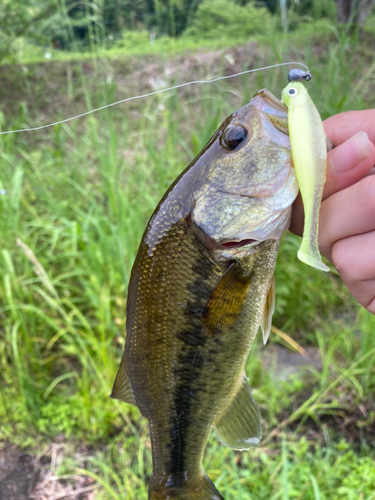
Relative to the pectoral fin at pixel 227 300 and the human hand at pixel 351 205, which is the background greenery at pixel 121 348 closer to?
the pectoral fin at pixel 227 300

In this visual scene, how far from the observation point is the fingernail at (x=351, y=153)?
817 millimetres

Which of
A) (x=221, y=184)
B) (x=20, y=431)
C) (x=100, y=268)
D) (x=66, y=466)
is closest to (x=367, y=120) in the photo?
(x=221, y=184)

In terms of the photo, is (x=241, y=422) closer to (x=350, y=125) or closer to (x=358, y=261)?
(x=358, y=261)

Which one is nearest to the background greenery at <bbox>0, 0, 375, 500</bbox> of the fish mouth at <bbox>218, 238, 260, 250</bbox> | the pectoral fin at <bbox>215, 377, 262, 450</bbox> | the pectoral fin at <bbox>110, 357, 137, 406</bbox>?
the pectoral fin at <bbox>215, 377, 262, 450</bbox>

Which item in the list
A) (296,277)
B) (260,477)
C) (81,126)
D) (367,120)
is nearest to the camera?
(367,120)

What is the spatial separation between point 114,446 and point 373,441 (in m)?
1.58

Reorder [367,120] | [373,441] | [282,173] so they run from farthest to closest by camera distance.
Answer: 1. [373,441]
2. [367,120]
3. [282,173]

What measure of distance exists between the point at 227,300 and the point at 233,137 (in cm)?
43

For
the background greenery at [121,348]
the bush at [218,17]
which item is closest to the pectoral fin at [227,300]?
the background greenery at [121,348]

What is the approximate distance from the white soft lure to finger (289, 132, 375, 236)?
100mm

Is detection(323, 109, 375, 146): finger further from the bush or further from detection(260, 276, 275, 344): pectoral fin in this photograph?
the bush

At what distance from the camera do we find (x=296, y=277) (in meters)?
2.93

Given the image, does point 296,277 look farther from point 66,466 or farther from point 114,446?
point 66,466

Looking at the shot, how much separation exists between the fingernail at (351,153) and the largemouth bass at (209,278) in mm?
109
